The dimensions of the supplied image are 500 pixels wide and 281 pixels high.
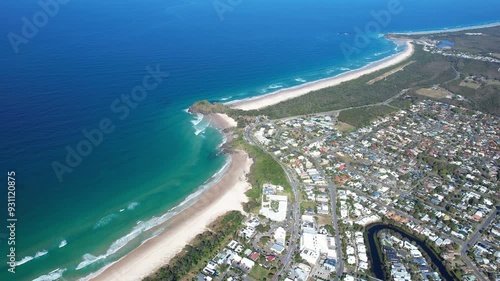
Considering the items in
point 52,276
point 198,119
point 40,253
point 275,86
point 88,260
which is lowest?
point 52,276

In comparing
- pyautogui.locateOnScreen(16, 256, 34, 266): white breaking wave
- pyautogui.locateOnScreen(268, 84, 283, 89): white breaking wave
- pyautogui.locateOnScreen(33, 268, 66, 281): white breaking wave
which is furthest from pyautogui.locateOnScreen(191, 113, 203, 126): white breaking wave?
pyautogui.locateOnScreen(33, 268, 66, 281): white breaking wave

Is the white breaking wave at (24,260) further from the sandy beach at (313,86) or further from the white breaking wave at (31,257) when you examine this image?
the sandy beach at (313,86)

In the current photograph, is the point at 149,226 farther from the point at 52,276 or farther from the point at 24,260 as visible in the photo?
the point at 24,260

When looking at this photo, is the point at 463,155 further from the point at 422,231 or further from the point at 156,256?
the point at 156,256

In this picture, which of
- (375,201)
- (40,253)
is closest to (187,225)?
(40,253)

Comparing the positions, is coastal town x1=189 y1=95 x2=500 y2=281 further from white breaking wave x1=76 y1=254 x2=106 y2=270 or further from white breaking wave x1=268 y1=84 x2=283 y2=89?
white breaking wave x1=268 y1=84 x2=283 y2=89

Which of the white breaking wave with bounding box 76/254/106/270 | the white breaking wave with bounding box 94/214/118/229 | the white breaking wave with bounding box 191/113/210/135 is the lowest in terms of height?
the white breaking wave with bounding box 76/254/106/270

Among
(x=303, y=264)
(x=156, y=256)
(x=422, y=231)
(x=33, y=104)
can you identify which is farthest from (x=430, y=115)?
(x=33, y=104)
